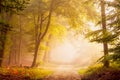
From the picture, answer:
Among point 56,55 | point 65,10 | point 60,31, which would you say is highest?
point 65,10

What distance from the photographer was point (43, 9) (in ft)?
89.6

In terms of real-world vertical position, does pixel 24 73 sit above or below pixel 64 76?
above

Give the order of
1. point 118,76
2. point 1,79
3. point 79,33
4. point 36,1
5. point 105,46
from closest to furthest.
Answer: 1. point 118,76
2. point 1,79
3. point 105,46
4. point 36,1
5. point 79,33

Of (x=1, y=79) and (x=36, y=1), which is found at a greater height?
(x=36, y=1)

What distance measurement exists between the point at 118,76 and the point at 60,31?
22297mm

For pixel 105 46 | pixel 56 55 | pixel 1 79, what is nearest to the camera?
pixel 1 79

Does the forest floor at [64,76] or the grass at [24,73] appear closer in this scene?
the forest floor at [64,76]

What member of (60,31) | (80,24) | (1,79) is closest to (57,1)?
(80,24)

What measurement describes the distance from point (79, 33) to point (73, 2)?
180 inches

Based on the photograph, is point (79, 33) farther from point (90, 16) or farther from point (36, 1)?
point (36, 1)

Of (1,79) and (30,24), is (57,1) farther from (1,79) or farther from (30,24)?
(1,79)

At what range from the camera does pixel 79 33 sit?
95.9ft

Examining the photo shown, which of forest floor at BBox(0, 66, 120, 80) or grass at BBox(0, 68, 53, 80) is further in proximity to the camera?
grass at BBox(0, 68, 53, 80)

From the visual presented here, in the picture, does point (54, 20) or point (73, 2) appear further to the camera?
point (54, 20)
